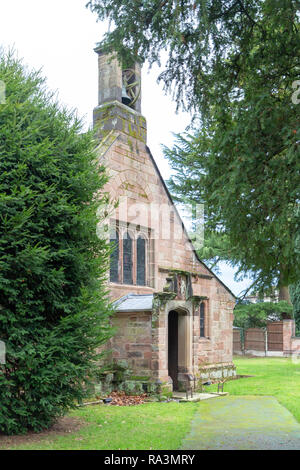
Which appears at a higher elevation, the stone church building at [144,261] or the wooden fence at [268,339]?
the stone church building at [144,261]

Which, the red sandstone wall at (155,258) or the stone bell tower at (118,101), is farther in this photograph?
the stone bell tower at (118,101)

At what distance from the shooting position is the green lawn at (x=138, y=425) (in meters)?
7.60

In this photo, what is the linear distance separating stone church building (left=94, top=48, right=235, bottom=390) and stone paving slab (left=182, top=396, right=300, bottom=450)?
7.31ft

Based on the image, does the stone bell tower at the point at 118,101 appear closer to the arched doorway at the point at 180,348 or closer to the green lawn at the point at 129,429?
the arched doorway at the point at 180,348

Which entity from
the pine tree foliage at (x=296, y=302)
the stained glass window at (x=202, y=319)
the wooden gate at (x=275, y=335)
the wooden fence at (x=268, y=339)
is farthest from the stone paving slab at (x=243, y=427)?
the pine tree foliage at (x=296, y=302)

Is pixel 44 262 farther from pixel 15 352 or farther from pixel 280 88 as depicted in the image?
pixel 280 88

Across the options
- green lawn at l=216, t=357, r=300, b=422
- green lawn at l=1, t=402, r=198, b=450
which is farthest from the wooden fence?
green lawn at l=1, t=402, r=198, b=450

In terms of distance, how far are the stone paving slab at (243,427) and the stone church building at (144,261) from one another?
7.31 feet

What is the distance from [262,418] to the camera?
10.3 metres

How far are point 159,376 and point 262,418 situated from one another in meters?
3.41

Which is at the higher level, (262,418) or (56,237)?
(56,237)

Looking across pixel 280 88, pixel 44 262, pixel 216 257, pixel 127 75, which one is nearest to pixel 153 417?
pixel 44 262
